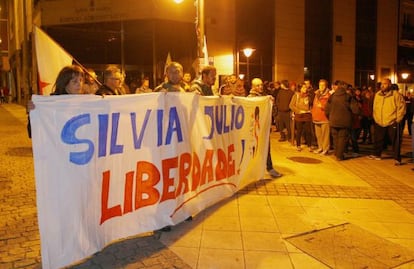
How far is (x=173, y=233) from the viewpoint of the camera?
490cm

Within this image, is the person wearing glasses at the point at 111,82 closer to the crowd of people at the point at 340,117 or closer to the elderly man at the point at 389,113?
the crowd of people at the point at 340,117

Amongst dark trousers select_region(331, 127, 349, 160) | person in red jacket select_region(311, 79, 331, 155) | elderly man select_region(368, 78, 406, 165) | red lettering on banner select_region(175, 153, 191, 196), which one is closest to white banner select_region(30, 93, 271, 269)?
red lettering on banner select_region(175, 153, 191, 196)

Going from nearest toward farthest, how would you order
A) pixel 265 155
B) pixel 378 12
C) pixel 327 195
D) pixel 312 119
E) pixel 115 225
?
pixel 115 225 → pixel 327 195 → pixel 265 155 → pixel 312 119 → pixel 378 12

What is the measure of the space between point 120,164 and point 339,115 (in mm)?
6901

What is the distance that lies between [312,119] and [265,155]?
13.2 feet

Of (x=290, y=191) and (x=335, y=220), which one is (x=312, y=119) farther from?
(x=335, y=220)

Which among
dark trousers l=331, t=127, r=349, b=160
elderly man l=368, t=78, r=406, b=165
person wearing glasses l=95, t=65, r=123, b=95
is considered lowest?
→ dark trousers l=331, t=127, r=349, b=160

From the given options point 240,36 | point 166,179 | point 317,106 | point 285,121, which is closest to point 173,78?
point 166,179

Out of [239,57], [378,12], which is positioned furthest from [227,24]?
[378,12]

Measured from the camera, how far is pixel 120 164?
13.7ft

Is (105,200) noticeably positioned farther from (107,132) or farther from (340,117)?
(340,117)

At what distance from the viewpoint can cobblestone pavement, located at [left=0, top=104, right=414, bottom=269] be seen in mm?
4141

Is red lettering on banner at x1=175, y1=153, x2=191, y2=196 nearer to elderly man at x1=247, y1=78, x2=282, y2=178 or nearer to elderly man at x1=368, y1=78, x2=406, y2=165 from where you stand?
elderly man at x1=247, y1=78, x2=282, y2=178

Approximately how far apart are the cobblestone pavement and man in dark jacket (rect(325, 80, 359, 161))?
1.77ft
